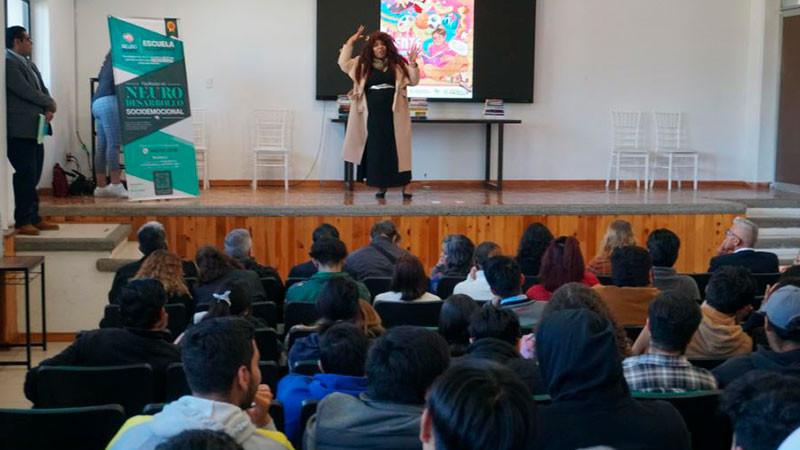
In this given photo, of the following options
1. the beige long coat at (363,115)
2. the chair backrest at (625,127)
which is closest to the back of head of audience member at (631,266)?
the beige long coat at (363,115)

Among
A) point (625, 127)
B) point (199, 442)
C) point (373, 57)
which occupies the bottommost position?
point (199, 442)

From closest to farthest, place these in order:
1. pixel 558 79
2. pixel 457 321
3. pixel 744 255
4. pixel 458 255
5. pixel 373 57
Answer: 1. pixel 457 321
2. pixel 458 255
3. pixel 744 255
4. pixel 373 57
5. pixel 558 79

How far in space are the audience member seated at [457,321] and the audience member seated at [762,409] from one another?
1462mm

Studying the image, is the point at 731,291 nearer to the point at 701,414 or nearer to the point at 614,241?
the point at 701,414

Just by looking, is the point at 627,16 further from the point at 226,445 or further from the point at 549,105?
the point at 226,445

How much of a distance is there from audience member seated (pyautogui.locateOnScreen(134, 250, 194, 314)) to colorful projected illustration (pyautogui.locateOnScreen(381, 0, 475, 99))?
655 cm

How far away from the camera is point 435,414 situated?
1.65 m

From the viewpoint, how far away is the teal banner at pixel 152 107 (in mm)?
8141

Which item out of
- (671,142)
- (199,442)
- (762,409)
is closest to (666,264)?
(762,409)

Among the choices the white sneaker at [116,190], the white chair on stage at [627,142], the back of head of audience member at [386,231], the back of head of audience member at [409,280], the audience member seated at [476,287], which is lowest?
the audience member seated at [476,287]

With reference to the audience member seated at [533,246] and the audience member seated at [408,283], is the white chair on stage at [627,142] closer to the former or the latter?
the audience member seated at [533,246]

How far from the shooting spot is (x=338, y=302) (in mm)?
3611

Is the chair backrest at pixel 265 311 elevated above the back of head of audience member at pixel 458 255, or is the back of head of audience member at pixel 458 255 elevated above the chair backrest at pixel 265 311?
the back of head of audience member at pixel 458 255

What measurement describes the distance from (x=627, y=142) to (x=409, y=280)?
749 cm
